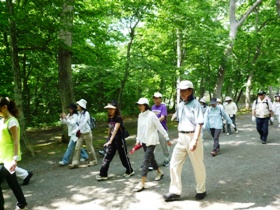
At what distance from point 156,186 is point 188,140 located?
150 cm

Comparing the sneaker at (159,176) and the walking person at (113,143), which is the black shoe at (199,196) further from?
the walking person at (113,143)

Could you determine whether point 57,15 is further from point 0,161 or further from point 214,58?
point 214,58

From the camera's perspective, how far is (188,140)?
13.9ft

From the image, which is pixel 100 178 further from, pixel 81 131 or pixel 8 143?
pixel 8 143

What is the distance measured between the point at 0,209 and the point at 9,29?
5.78 m

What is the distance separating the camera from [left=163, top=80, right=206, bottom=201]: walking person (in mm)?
4188

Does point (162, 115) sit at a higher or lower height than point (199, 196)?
higher

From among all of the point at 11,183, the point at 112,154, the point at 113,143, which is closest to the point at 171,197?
the point at 112,154

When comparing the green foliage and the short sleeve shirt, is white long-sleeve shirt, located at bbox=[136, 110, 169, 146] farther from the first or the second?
the green foliage

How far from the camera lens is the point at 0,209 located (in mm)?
4035

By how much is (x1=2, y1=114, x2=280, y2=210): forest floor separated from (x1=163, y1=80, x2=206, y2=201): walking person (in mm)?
230

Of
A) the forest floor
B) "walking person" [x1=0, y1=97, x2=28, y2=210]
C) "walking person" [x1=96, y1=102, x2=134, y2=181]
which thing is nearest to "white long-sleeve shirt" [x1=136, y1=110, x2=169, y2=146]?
"walking person" [x1=96, y1=102, x2=134, y2=181]

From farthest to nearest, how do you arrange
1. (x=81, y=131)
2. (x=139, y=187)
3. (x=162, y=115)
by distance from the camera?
(x=81, y=131) < (x=162, y=115) < (x=139, y=187)

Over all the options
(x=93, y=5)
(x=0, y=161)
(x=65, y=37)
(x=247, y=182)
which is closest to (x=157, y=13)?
(x=93, y=5)
